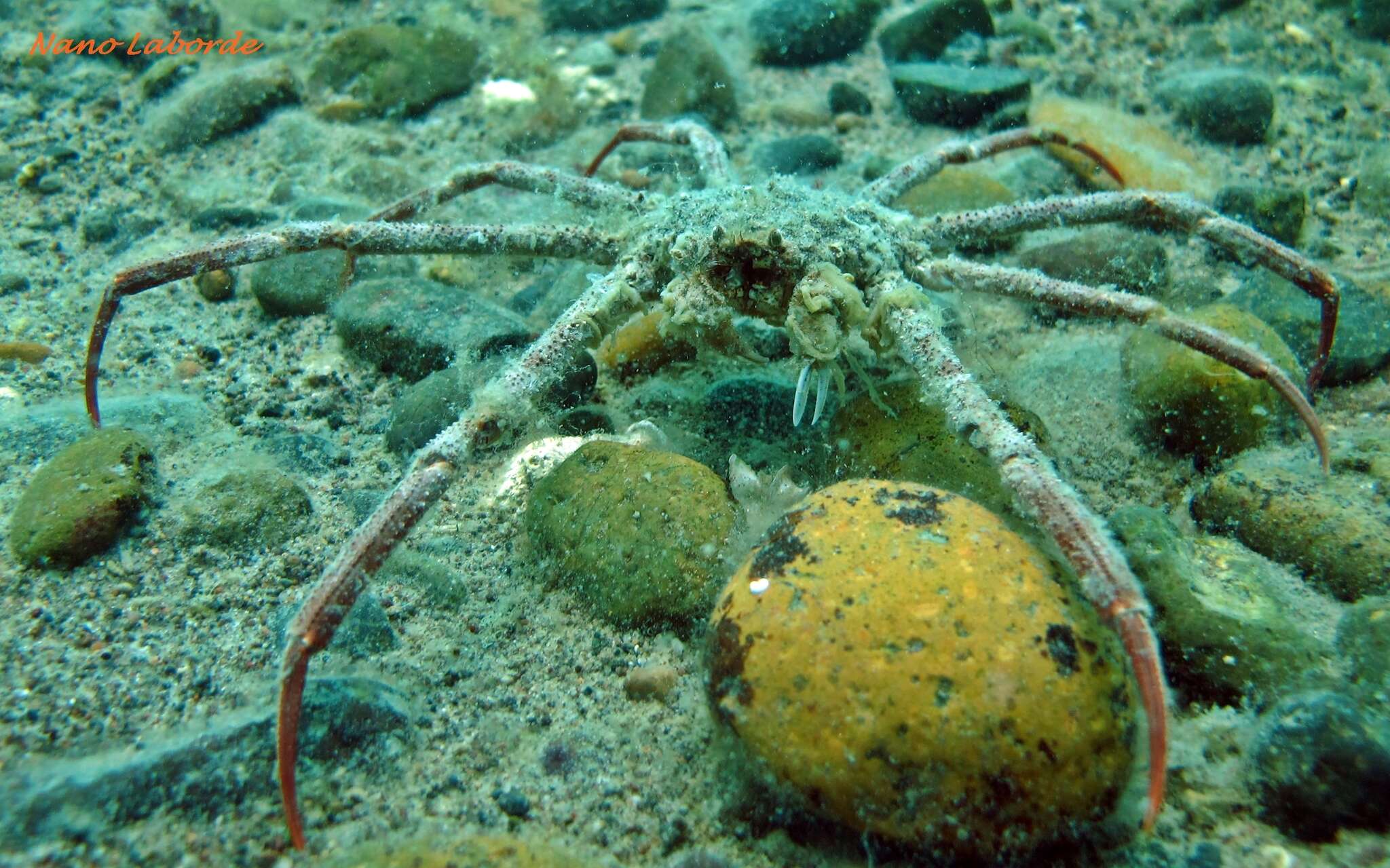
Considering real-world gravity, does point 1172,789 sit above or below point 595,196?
below

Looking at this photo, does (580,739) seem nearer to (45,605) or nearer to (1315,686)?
(45,605)

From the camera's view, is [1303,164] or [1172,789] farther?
[1303,164]

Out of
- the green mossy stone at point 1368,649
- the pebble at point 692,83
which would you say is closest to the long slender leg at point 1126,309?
the green mossy stone at point 1368,649

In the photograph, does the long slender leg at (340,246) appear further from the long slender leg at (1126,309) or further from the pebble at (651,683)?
the pebble at (651,683)

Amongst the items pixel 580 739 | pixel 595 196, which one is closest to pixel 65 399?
pixel 595 196

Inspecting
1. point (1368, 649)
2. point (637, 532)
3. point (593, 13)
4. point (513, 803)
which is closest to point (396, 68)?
point (593, 13)

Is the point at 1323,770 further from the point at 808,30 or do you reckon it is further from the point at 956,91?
the point at 808,30

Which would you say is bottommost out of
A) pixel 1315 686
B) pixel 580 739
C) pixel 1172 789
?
pixel 580 739

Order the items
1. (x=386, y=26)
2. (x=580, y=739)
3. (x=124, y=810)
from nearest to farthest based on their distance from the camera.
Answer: (x=124, y=810) → (x=580, y=739) → (x=386, y=26)
